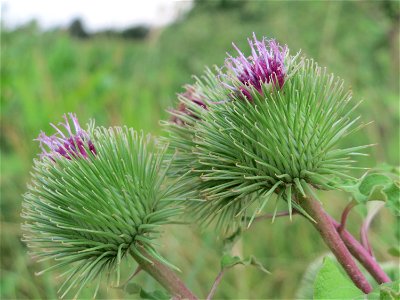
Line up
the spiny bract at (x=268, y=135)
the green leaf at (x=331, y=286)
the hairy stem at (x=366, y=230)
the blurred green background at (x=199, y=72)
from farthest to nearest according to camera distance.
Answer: the blurred green background at (x=199, y=72) < the hairy stem at (x=366, y=230) < the spiny bract at (x=268, y=135) < the green leaf at (x=331, y=286)

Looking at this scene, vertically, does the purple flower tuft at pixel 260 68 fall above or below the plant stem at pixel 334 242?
above

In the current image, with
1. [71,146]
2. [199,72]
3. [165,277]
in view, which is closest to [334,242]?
[165,277]

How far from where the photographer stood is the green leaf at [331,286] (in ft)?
3.65

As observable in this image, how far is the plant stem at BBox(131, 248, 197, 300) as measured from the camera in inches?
49.4

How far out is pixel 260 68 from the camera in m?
1.28

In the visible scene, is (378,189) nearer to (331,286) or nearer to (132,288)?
(331,286)

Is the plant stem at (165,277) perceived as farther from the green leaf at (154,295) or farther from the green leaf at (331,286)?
the green leaf at (331,286)

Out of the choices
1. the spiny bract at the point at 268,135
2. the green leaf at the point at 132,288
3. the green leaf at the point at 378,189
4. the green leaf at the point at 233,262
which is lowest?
the green leaf at the point at 132,288

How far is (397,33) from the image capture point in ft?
14.5

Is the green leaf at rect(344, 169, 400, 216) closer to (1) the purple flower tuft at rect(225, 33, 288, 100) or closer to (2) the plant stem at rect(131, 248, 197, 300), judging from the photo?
(1) the purple flower tuft at rect(225, 33, 288, 100)

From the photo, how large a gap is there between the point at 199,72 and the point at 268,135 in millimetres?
4609

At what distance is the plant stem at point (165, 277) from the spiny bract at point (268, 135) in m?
0.19

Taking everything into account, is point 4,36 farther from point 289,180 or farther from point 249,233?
point 289,180

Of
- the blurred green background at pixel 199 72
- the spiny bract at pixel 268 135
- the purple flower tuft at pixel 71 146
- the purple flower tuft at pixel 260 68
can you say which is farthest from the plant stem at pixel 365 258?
the blurred green background at pixel 199 72
